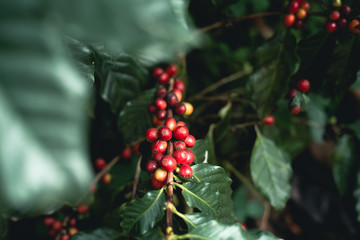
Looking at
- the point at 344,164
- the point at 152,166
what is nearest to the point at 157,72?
the point at 152,166

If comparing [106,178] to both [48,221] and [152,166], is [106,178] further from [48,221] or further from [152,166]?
[152,166]

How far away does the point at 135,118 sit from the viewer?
1.09 meters

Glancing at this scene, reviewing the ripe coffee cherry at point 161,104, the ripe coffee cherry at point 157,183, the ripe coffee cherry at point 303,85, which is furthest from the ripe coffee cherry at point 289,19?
the ripe coffee cherry at point 157,183

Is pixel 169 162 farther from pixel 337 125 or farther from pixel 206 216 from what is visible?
pixel 337 125

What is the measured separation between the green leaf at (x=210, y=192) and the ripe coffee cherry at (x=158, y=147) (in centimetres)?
11

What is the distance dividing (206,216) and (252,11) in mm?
1445

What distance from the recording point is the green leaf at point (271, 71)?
1.06 m

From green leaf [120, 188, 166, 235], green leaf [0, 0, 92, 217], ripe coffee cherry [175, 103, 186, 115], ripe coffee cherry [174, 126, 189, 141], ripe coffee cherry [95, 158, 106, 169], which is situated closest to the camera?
green leaf [0, 0, 92, 217]

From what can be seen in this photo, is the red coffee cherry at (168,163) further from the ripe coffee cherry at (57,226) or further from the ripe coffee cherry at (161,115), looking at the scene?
the ripe coffee cherry at (57,226)

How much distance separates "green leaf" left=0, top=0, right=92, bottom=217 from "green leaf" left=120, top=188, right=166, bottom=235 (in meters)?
0.44

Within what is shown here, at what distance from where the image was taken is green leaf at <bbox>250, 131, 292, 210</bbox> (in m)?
1.16

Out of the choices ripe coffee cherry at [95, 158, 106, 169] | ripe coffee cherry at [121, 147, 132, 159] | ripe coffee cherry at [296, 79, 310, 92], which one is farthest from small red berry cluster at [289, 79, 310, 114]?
ripe coffee cherry at [95, 158, 106, 169]

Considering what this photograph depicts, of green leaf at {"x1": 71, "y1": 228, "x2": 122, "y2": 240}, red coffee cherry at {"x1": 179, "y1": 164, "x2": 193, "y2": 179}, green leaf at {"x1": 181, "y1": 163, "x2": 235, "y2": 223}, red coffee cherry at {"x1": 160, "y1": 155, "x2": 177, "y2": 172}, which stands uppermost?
red coffee cherry at {"x1": 160, "y1": 155, "x2": 177, "y2": 172}

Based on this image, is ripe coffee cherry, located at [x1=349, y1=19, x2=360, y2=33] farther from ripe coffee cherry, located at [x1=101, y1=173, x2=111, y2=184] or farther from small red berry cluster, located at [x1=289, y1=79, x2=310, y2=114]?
ripe coffee cherry, located at [x1=101, y1=173, x2=111, y2=184]
